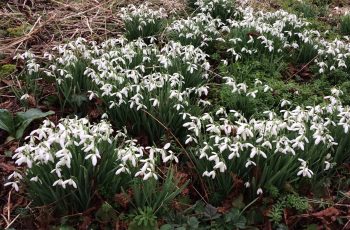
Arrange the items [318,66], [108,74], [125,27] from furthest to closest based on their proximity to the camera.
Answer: [125,27], [318,66], [108,74]

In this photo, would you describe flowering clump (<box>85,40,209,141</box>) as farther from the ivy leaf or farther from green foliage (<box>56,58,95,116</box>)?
the ivy leaf

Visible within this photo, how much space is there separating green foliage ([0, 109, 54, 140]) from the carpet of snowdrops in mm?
148

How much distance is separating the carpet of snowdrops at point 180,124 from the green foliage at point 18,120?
0.15 m

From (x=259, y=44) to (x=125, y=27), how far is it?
1.51 meters

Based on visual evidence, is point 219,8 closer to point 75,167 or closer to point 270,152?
point 270,152

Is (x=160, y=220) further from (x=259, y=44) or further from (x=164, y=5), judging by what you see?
(x=164, y=5)

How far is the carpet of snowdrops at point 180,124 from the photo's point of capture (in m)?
2.66

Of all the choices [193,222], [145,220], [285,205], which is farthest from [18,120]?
[285,205]

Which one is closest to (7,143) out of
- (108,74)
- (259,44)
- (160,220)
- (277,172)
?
(108,74)

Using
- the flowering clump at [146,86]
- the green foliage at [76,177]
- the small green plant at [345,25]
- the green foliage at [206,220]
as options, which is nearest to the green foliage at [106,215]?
the green foliage at [76,177]

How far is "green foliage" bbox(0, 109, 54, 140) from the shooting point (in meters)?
3.49

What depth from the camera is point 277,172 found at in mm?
2770

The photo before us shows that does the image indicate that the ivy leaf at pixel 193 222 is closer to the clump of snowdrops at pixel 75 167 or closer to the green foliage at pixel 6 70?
the clump of snowdrops at pixel 75 167

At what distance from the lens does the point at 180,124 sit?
3.46 meters
